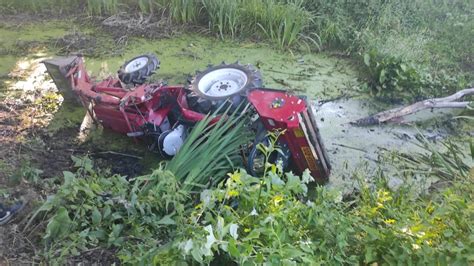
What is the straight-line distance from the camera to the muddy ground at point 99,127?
360 centimetres

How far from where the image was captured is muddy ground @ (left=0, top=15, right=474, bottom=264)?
3.60 meters

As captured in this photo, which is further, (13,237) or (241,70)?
(241,70)

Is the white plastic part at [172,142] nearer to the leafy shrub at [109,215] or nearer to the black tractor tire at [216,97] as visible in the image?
the black tractor tire at [216,97]

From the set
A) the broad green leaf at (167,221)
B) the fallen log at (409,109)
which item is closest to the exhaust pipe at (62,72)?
the broad green leaf at (167,221)

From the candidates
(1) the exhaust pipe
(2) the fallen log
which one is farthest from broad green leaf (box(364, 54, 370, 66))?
(1) the exhaust pipe

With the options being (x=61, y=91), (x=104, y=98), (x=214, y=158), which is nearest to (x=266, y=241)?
(x=214, y=158)

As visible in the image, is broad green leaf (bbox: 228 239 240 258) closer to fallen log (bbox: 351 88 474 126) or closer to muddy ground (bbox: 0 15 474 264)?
muddy ground (bbox: 0 15 474 264)

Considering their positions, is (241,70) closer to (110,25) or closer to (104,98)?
(104,98)

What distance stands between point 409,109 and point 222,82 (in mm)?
1644

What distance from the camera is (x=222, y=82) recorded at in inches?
164

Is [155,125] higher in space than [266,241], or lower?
lower

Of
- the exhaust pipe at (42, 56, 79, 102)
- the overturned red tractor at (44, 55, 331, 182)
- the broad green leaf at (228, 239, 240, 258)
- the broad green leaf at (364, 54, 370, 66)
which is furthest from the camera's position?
the broad green leaf at (364, 54, 370, 66)

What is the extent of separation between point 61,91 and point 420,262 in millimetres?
3441

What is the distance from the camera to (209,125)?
369 centimetres
